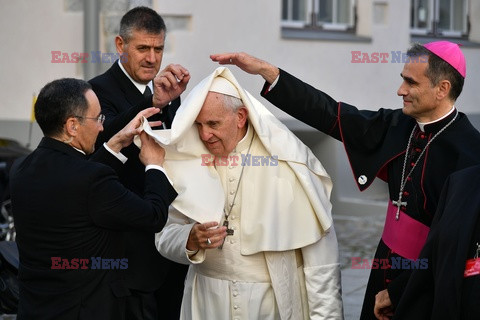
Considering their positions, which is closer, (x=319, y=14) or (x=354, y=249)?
(x=354, y=249)

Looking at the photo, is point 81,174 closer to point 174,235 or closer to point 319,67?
point 174,235

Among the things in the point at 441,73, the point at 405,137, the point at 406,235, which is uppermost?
the point at 441,73

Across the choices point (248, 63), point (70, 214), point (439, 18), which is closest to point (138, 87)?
point (248, 63)

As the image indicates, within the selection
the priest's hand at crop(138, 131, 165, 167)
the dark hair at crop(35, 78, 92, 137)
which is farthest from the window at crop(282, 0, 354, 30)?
the dark hair at crop(35, 78, 92, 137)

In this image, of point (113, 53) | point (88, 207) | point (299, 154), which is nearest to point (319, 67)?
point (113, 53)

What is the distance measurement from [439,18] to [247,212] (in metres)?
9.58

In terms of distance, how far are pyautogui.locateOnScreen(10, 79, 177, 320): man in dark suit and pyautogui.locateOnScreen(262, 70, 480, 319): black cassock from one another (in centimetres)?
92

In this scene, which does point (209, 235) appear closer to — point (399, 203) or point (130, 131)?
point (130, 131)

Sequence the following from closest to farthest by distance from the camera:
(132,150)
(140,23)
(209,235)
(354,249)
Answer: (209,235), (132,150), (140,23), (354,249)

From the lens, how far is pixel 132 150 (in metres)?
4.86

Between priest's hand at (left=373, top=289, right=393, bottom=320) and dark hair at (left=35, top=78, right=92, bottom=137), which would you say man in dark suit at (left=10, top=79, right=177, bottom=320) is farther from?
priest's hand at (left=373, top=289, right=393, bottom=320)

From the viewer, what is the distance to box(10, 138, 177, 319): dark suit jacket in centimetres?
382

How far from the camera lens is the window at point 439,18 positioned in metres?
13.1

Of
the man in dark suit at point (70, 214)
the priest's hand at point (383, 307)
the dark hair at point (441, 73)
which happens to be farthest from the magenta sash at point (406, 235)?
the man in dark suit at point (70, 214)
